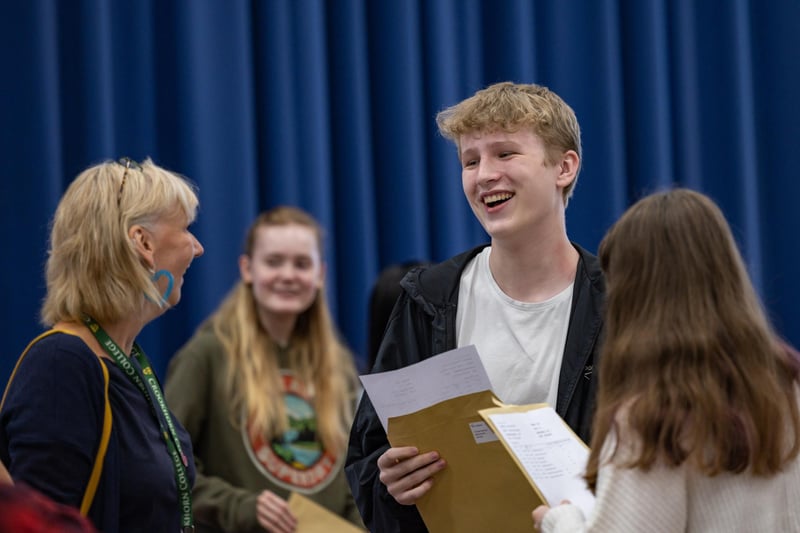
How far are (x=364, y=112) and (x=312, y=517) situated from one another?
1.73m

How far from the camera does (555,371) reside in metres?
2.11

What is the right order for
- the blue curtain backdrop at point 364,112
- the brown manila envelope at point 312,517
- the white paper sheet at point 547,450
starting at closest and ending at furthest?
the white paper sheet at point 547,450 < the brown manila envelope at point 312,517 < the blue curtain backdrop at point 364,112

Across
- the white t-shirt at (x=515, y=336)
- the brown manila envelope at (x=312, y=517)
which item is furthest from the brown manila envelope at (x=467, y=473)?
the brown manila envelope at (x=312, y=517)

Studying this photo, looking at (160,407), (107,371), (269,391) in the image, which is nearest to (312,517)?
(269,391)

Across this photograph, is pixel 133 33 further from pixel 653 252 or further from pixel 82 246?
pixel 653 252

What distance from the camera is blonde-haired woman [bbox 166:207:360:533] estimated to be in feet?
10.7

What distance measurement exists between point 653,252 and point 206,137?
2.56 meters

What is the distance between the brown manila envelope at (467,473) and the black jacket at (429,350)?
0.54 ft

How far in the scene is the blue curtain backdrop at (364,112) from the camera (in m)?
3.68

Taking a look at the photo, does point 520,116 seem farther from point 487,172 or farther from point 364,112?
point 364,112

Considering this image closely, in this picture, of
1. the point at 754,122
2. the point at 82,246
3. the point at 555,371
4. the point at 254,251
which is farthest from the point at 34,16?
the point at 754,122

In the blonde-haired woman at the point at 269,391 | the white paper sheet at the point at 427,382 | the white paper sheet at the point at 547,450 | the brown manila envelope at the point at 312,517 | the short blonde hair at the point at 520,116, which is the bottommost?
the brown manila envelope at the point at 312,517

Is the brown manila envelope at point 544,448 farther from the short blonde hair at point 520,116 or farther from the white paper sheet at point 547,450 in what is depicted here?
the short blonde hair at point 520,116

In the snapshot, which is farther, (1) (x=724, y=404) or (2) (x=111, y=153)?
(2) (x=111, y=153)
